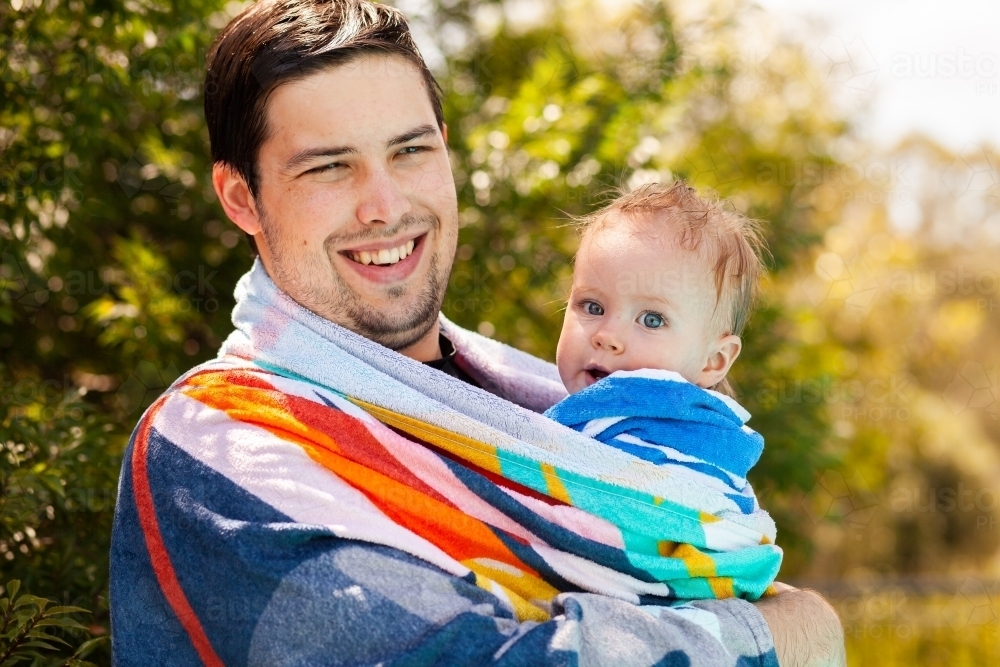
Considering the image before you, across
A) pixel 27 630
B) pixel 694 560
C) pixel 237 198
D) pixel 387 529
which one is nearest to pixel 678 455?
pixel 694 560

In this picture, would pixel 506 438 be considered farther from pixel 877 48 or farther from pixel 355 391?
pixel 877 48

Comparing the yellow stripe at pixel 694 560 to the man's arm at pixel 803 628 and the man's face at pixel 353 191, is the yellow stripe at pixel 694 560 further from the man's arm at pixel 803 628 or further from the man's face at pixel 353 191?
the man's face at pixel 353 191

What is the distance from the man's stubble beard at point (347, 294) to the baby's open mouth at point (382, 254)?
0.10ft

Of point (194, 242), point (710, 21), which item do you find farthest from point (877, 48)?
point (194, 242)

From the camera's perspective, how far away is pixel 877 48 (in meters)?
3.90

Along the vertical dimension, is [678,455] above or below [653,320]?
below

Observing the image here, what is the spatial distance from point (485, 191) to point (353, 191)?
4.10ft

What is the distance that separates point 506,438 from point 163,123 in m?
1.82

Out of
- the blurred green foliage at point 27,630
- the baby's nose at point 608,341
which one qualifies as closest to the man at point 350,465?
the blurred green foliage at point 27,630

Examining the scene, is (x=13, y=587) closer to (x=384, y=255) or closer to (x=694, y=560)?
(x=384, y=255)

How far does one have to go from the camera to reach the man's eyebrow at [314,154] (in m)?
1.55

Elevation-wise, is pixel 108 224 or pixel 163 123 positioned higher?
pixel 163 123

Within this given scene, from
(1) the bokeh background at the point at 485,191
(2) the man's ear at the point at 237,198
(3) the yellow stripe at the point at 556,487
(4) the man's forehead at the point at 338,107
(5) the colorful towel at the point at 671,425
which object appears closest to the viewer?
(3) the yellow stripe at the point at 556,487

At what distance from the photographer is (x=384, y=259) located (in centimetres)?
165
